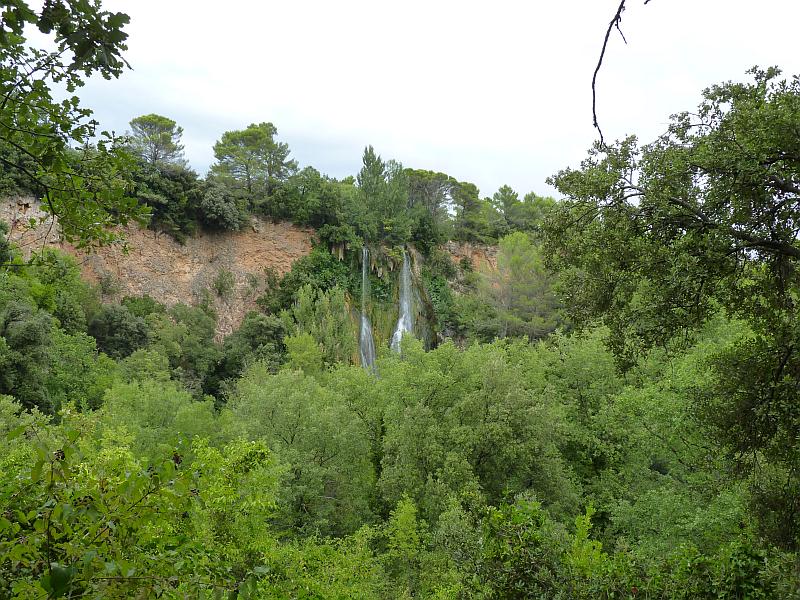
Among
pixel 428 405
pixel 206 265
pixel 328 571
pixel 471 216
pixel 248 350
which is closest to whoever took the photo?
pixel 328 571

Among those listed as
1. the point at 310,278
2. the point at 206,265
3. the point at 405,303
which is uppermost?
the point at 206,265

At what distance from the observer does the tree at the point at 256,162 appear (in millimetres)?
34969

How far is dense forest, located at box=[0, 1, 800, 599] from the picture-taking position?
275 centimetres

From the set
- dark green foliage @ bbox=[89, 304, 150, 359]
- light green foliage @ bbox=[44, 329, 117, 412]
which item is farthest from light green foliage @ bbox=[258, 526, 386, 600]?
dark green foliage @ bbox=[89, 304, 150, 359]

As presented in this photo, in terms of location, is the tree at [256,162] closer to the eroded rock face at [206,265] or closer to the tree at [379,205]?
the eroded rock face at [206,265]

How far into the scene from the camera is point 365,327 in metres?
33.4

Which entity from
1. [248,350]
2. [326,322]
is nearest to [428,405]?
[326,322]

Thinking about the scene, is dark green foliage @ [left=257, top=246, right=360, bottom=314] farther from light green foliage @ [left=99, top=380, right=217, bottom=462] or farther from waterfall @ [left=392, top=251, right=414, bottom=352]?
light green foliage @ [left=99, top=380, right=217, bottom=462]

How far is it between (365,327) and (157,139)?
52.7 feet

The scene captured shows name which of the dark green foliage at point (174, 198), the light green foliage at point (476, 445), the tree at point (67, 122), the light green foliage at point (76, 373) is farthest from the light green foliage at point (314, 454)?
the dark green foliage at point (174, 198)

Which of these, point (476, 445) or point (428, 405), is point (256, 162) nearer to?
point (428, 405)

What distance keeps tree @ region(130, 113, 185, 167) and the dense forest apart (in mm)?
120

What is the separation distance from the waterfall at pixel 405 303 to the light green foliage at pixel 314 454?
18154mm

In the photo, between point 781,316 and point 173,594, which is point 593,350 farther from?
point 173,594
